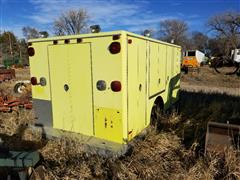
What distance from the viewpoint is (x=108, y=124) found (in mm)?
3457

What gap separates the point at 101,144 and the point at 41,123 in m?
1.55

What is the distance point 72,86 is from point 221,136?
104 inches

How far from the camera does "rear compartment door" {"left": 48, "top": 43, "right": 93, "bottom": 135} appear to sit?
3542 millimetres

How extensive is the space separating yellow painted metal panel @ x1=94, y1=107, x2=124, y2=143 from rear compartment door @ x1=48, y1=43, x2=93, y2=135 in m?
0.15

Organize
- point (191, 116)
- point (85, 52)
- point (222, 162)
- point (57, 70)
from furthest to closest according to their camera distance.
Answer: point (191, 116) < point (57, 70) < point (85, 52) < point (222, 162)

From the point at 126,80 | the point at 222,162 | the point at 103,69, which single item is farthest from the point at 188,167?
the point at 103,69

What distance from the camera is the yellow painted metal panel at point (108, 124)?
132 inches

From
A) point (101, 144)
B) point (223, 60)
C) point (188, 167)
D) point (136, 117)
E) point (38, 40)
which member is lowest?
point (188, 167)

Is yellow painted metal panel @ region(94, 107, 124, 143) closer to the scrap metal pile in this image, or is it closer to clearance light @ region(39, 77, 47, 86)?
clearance light @ region(39, 77, 47, 86)

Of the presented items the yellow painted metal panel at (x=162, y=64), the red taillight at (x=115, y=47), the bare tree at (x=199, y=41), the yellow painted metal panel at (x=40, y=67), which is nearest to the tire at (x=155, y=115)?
the yellow painted metal panel at (x=162, y=64)

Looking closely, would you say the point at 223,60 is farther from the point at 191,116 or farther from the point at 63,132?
the point at 63,132

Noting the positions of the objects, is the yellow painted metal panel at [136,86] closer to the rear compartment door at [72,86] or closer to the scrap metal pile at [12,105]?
the rear compartment door at [72,86]

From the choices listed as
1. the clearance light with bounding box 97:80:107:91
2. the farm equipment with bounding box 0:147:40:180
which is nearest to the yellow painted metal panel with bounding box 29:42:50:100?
the clearance light with bounding box 97:80:107:91

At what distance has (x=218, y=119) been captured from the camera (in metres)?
5.25
